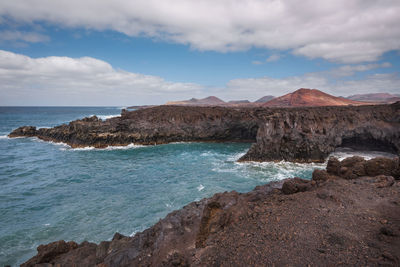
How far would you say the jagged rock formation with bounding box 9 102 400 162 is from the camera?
68.7ft

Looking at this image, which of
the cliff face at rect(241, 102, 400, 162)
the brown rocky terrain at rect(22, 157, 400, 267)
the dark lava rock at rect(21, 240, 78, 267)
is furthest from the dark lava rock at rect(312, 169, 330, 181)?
the cliff face at rect(241, 102, 400, 162)

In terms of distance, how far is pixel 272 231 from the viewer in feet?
15.8

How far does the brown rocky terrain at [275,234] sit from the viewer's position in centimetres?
400

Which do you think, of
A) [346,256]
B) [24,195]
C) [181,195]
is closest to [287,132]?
[181,195]

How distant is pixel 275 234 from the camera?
4691mm

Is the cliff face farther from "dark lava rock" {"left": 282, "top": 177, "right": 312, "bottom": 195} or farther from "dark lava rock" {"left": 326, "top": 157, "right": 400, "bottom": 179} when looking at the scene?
"dark lava rock" {"left": 282, "top": 177, "right": 312, "bottom": 195}

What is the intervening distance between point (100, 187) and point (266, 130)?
16.4 meters

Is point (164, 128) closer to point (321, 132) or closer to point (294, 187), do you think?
point (321, 132)

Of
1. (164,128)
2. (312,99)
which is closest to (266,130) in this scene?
(164,128)

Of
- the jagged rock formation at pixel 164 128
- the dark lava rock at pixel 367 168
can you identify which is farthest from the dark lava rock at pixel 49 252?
the jagged rock formation at pixel 164 128

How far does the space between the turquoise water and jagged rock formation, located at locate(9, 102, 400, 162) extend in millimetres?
2685

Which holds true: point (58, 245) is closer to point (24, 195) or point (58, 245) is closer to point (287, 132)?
point (24, 195)

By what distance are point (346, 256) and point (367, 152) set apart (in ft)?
86.3

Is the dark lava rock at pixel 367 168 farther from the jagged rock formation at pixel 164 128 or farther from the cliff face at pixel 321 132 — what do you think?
the jagged rock formation at pixel 164 128
